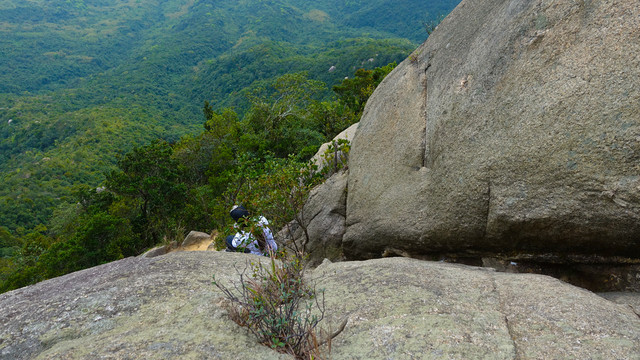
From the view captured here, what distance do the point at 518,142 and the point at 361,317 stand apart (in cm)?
330

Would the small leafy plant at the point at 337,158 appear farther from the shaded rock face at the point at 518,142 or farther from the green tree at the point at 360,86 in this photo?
the green tree at the point at 360,86

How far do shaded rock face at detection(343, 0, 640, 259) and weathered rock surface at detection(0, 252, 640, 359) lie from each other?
1.00 metres

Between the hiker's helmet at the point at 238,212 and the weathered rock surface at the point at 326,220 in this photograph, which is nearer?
the weathered rock surface at the point at 326,220

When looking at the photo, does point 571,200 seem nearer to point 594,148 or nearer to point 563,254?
point 594,148

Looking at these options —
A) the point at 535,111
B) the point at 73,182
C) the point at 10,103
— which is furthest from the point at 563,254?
the point at 10,103

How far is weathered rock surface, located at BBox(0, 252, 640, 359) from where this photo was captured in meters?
3.59

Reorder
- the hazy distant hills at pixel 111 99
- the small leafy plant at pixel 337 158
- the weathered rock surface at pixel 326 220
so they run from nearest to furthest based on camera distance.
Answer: the weathered rock surface at pixel 326 220 < the small leafy plant at pixel 337 158 < the hazy distant hills at pixel 111 99

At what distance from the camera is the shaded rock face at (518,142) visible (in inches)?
182

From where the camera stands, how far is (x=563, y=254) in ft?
18.6

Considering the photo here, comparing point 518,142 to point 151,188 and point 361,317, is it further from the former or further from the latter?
point 151,188

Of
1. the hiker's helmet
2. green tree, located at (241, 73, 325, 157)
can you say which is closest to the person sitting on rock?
the hiker's helmet

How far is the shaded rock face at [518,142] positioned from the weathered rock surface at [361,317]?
1005 mm

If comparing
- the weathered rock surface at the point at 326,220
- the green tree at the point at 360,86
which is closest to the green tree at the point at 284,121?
the green tree at the point at 360,86

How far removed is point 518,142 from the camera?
539 cm
